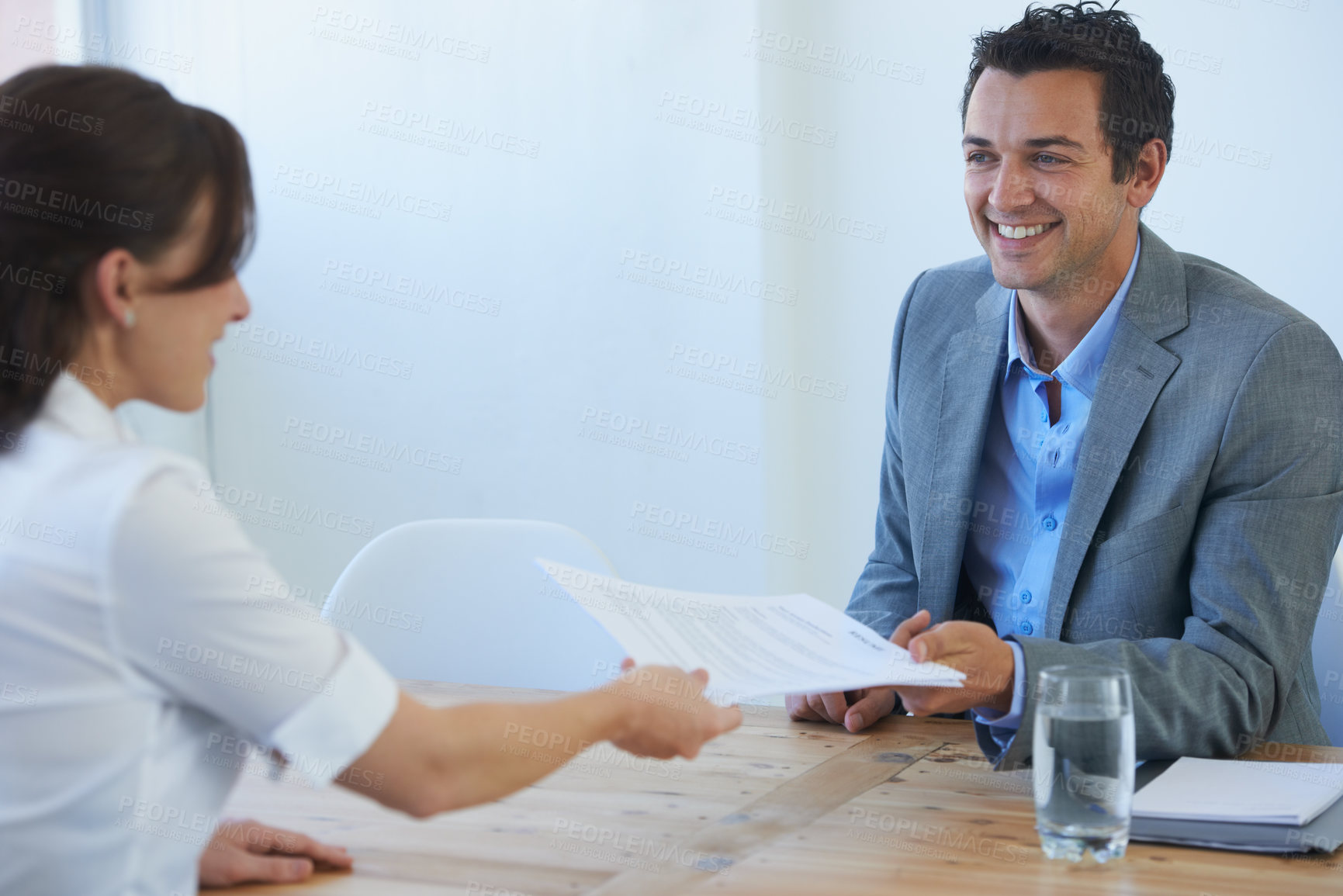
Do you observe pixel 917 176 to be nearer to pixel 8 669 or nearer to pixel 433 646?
pixel 433 646

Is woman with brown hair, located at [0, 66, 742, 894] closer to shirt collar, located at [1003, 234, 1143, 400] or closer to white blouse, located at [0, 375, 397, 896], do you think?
white blouse, located at [0, 375, 397, 896]

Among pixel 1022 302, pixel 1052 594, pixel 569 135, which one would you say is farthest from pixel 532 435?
pixel 1052 594

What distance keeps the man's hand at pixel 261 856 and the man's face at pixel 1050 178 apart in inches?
48.5

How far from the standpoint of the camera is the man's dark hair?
174 cm

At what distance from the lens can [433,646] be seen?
1.88 metres

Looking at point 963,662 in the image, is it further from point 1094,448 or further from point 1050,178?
point 1050,178

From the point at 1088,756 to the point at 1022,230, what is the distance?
3.31ft

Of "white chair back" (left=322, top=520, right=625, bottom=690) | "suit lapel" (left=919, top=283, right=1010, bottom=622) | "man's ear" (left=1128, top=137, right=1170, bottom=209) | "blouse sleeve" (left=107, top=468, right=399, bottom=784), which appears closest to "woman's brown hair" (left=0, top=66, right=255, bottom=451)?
"blouse sleeve" (left=107, top=468, right=399, bottom=784)

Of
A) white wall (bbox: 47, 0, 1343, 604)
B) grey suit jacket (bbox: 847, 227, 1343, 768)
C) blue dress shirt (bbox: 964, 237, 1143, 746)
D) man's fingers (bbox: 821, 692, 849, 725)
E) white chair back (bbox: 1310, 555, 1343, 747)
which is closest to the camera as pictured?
grey suit jacket (bbox: 847, 227, 1343, 768)

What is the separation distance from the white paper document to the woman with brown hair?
20 cm

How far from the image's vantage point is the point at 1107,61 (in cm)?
175

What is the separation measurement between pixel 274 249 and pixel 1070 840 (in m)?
2.91

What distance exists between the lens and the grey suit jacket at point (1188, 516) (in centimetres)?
129

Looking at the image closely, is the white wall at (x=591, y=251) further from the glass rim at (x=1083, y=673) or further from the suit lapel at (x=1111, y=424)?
the glass rim at (x=1083, y=673)
